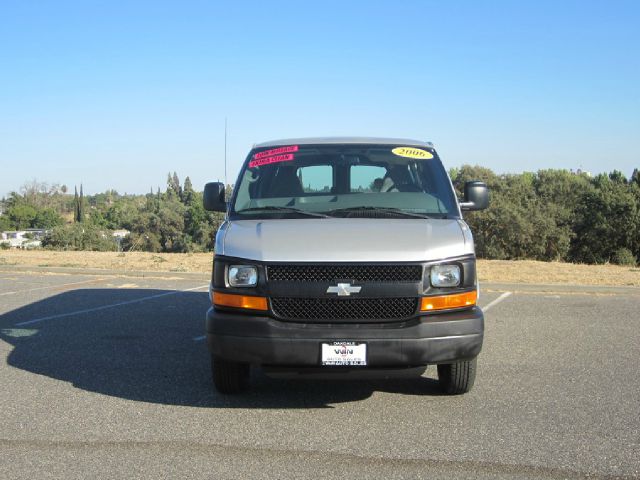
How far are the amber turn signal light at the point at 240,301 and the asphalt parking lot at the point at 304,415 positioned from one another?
Result: 82 centimetres

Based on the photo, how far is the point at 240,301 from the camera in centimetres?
500

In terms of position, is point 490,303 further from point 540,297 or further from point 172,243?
point 172,243

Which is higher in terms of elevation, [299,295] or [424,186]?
[424,186]

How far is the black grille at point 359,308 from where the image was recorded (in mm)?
4902

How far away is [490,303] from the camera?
1226 centimetres

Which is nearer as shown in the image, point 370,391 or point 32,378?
point 370,391

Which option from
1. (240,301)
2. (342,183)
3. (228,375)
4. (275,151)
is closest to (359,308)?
(240,301)

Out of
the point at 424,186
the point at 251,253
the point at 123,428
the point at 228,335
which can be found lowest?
the point at 123,428

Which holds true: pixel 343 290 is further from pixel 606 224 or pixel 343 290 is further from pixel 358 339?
pixel 606 224

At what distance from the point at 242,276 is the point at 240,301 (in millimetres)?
183

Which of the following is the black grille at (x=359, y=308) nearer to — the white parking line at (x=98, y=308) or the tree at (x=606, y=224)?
the white parking line at (x=98, y=308)

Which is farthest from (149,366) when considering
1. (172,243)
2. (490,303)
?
(172,243)

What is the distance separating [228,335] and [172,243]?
7248 centimetres

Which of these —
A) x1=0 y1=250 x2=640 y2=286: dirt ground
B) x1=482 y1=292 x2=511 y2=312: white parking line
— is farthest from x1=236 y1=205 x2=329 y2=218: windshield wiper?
x1=0 y1=250 x2=640 y2=286: dirt ground
